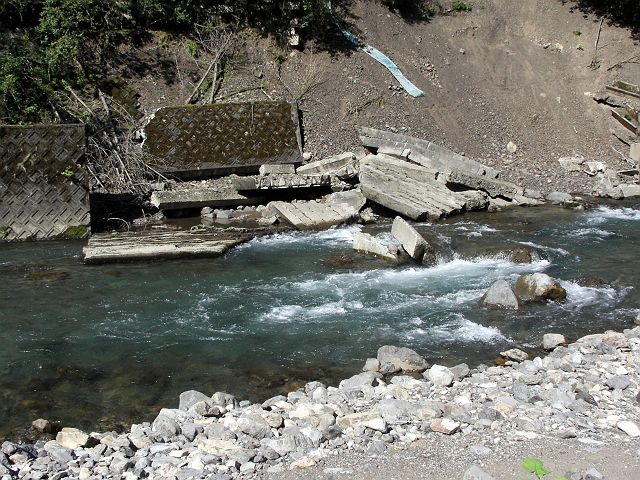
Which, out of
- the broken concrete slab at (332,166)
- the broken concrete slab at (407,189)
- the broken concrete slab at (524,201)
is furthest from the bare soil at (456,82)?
the broken concrete slab at (407,189)

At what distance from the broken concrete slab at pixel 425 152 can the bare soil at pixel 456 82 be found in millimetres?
685

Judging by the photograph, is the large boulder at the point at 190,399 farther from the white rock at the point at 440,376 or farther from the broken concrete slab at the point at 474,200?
the broken concrete slab at the point at 474,200

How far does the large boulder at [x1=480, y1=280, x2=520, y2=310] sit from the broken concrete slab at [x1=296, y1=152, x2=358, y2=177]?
6104 mm

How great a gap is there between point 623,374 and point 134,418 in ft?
16.1

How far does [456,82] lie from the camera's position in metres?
20.9

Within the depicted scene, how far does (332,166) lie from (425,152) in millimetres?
2459

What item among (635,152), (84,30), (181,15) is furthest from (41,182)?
(635,152)

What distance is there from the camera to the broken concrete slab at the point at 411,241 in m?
12.0

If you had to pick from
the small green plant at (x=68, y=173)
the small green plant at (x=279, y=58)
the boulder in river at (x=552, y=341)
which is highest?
the small green plant at (x=279, y=58)

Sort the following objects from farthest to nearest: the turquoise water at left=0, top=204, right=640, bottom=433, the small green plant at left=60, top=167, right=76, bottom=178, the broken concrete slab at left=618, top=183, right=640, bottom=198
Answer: the broken concrete slab at left=618, top=183, right=640, bottom=198 < the small green plant at left=60, top=167, right=76, bottom=178 < the turquoise water at left=0, top=204, right=640, bottom=433

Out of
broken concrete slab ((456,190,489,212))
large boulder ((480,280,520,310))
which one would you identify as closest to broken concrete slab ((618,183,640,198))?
broken concrete slab ((456,190,489,212))

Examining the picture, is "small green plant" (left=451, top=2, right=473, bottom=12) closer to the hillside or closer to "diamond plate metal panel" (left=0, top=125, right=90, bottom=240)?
the hillside

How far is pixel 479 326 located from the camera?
955cm

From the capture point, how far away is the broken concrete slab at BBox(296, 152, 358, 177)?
15.9 metres
